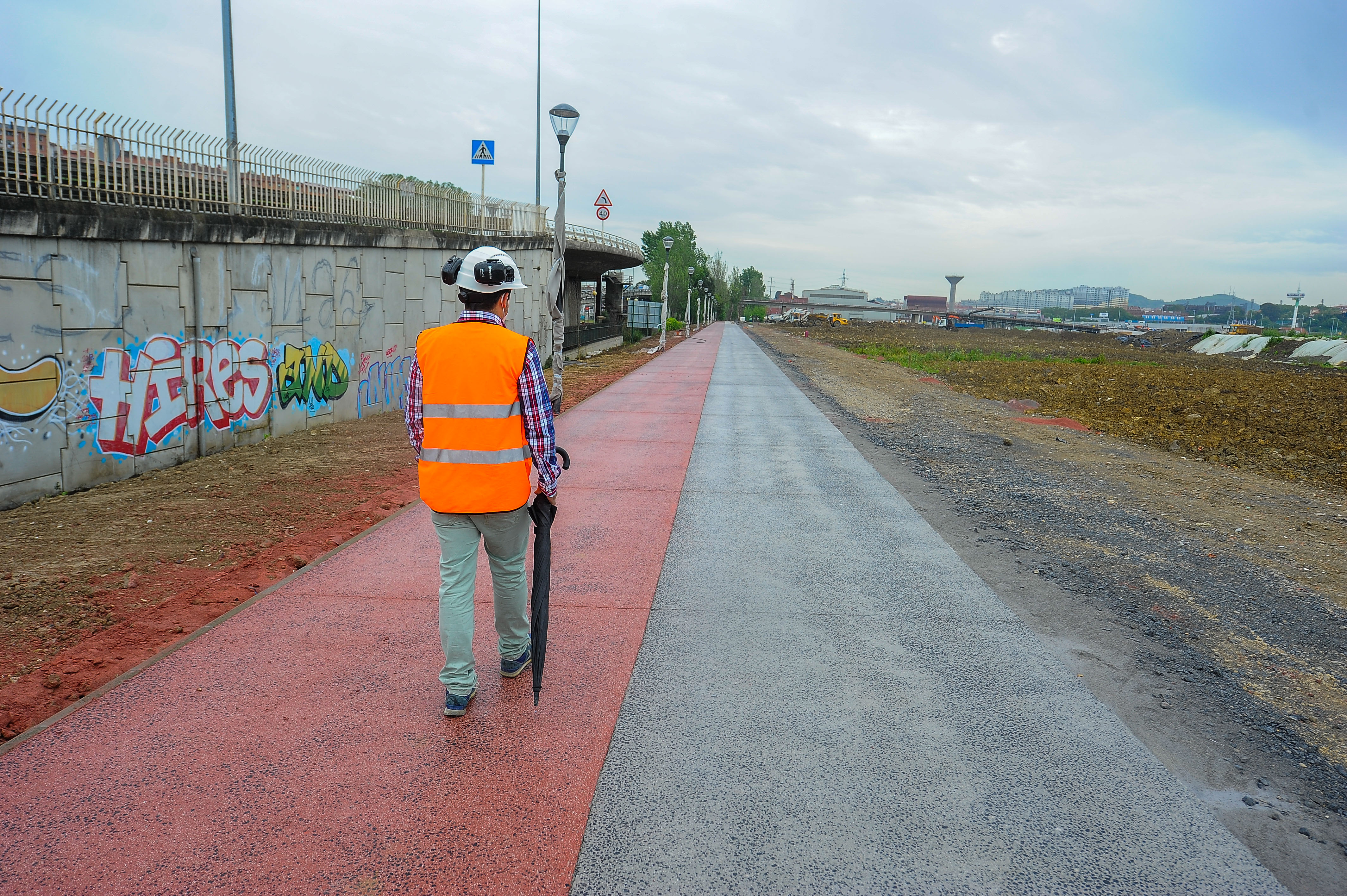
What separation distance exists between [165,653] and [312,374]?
326 inches

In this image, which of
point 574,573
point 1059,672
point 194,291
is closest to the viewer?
point 1059,672

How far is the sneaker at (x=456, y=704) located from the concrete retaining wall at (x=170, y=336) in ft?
19.0

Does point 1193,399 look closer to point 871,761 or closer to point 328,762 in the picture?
point 871,761

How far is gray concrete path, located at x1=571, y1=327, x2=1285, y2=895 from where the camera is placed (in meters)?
2.87

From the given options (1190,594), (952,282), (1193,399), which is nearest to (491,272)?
(1190,594)

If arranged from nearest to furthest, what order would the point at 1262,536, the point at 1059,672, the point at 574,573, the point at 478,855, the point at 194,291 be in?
the point at 478,855
the point at 1059,672
the point at 574,573
the point at 1262,536
the point at 194,291

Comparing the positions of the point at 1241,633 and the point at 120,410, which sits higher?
the point at 120,410

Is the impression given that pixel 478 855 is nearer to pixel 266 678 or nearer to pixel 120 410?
pixel 266 678

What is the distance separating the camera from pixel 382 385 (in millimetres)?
14141

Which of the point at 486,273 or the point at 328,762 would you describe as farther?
the point at 486,273

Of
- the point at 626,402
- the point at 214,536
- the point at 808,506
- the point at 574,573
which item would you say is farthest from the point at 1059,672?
the point at 626,402

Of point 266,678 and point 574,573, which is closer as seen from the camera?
point 266,678

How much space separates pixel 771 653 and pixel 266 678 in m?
2.68

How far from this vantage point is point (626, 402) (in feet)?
57.6
